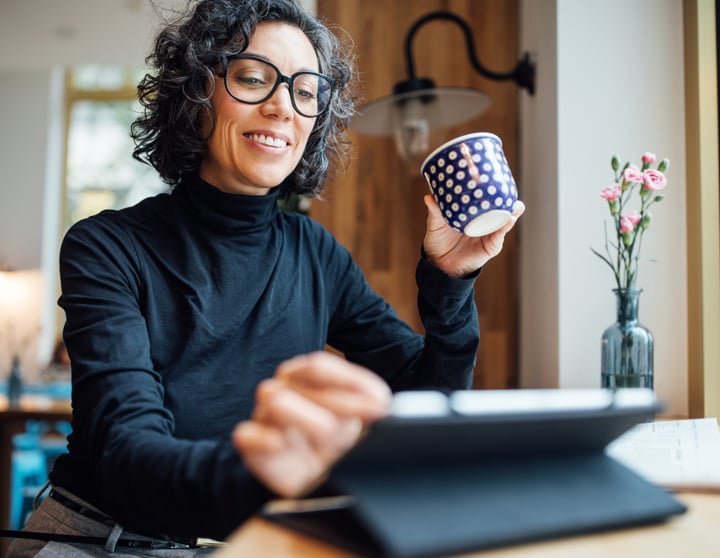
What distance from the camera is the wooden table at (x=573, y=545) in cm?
40

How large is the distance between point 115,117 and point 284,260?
7050 mm

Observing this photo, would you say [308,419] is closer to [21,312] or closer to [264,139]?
[264,139]

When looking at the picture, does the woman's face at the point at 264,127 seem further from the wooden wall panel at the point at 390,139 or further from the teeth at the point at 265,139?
the wooden wall panel at the point at 390,139

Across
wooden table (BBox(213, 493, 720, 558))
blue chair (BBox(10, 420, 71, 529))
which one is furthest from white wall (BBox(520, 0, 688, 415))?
blue chair (BBox(10, 420, 71, 529))

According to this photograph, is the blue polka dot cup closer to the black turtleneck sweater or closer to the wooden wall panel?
the black turtleneck sweater

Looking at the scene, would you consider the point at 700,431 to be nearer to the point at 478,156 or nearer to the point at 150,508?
the point at 478,156

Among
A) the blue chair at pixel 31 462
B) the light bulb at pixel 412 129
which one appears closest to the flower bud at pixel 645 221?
the light bulb at pixel 412 129

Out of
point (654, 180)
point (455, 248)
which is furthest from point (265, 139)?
point (654, 180)

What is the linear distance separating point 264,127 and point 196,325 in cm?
32

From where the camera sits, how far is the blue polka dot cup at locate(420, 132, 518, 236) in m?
0.80

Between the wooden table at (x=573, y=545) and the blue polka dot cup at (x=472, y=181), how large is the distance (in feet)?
1.40

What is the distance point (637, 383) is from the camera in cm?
127

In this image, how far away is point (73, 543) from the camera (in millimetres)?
877

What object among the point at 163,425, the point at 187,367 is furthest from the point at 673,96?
the point at 163,425
